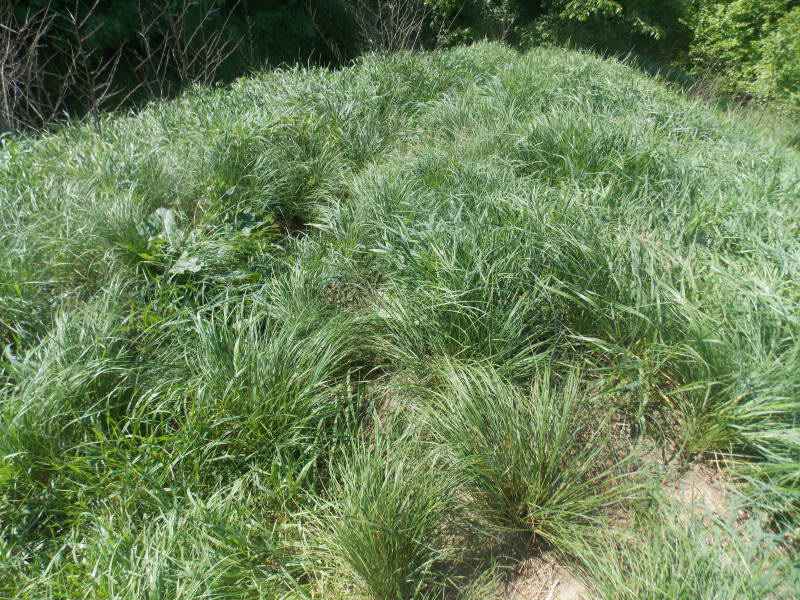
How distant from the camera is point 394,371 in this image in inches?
81.2

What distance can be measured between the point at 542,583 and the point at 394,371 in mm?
962

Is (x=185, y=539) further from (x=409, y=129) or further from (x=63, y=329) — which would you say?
(x=409, y=129)

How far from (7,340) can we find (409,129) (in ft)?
11.0

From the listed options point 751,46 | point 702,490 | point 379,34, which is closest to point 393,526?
point 702,490

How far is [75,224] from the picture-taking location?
261 centimetres

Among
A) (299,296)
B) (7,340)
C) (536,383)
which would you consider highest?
(536,383)

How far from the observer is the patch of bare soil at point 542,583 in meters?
1.36

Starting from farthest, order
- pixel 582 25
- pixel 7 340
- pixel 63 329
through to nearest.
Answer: pixel 582 25 < pixel 7 340 < pixel 63 329

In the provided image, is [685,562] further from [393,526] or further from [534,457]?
[393,526]

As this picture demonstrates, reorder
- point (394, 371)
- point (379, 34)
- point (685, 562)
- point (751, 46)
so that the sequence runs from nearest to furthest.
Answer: point (685, 562)
point (394, 371)
point (379, 34)
point (751, 46)

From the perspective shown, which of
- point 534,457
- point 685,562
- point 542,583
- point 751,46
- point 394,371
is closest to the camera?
point 685,562

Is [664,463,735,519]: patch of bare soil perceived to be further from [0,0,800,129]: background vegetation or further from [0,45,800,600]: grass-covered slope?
[0,0,800,129]: background vegetation

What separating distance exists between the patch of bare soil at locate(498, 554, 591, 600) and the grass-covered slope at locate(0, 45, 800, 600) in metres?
0.05

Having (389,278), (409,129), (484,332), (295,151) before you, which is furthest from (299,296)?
(409,129)
